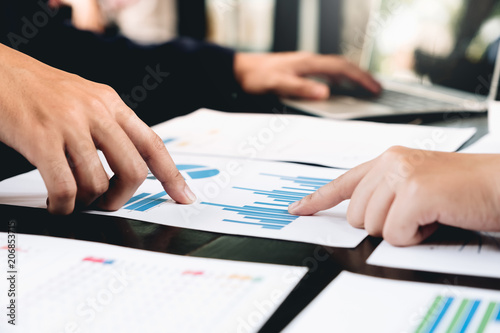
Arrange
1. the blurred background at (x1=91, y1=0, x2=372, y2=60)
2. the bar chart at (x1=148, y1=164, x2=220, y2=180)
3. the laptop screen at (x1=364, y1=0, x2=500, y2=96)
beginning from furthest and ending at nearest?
the blurred background at (x1=91, y1=0, x2=372, y2=60) → the laptop screen at (x1=364, y1=0, x2=500, y2=96) → the bar chart at (x1=148, y1=164, x2=220, y2=180)

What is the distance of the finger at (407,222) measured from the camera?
438mm

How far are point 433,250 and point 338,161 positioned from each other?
30 cm

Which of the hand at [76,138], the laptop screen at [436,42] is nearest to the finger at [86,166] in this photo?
the hand at [76,138]

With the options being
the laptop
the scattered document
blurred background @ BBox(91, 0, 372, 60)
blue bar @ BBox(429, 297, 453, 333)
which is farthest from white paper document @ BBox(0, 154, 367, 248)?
blurred background @ BBox(91, 0, 372, 60)

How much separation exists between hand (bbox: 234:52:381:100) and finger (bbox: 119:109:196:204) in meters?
0.68

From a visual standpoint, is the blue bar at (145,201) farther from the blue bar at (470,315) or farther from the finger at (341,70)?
the finger at (341,70)

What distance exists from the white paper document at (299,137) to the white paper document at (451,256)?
27 centimetres

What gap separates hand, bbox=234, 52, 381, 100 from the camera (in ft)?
4.04

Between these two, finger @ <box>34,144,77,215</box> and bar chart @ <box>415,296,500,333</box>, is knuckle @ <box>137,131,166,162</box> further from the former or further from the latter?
bar chart @ <box>415,296,500,333</box>

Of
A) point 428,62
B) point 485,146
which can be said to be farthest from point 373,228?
point 428,62

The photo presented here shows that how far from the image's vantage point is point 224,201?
588mm

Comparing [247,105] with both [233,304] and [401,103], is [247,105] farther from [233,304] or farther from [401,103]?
[233,304]

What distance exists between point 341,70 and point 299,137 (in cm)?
46

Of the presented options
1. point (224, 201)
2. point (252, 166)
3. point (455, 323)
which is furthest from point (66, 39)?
point (455, 323)
